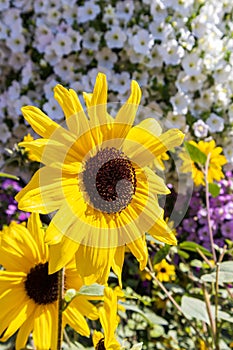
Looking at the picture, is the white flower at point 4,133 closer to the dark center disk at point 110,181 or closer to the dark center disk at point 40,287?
the dark center disk at point 40,287

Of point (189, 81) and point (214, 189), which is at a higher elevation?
point (189, 81)

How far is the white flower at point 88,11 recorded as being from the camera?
214cm

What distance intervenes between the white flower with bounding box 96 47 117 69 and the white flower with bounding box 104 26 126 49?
0.04 meters

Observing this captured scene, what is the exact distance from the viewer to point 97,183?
0.51 metres

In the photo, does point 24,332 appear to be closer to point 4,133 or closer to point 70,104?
point 70,104

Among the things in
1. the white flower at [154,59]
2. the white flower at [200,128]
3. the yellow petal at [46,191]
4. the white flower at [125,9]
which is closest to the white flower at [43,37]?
the white flower at [125,9]

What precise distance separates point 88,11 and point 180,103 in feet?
1.60

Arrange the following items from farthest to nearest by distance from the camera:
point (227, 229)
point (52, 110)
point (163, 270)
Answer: point (52, 110)
point (227, 229)
point (163, 270)

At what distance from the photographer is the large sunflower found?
465 mm

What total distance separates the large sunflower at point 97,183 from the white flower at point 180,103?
5.40ft

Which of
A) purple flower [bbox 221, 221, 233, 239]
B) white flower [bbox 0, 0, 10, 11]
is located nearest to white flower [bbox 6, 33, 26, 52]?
white flower [bbox 0, 0, 10, 11]

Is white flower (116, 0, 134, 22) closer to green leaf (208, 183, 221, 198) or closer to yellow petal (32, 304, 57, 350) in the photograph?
green leaf (208, 183, 221, 198)

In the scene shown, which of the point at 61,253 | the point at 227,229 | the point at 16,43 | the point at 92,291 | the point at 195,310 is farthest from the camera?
the point at 16,43

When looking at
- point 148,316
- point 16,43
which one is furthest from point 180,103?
point 148,316
